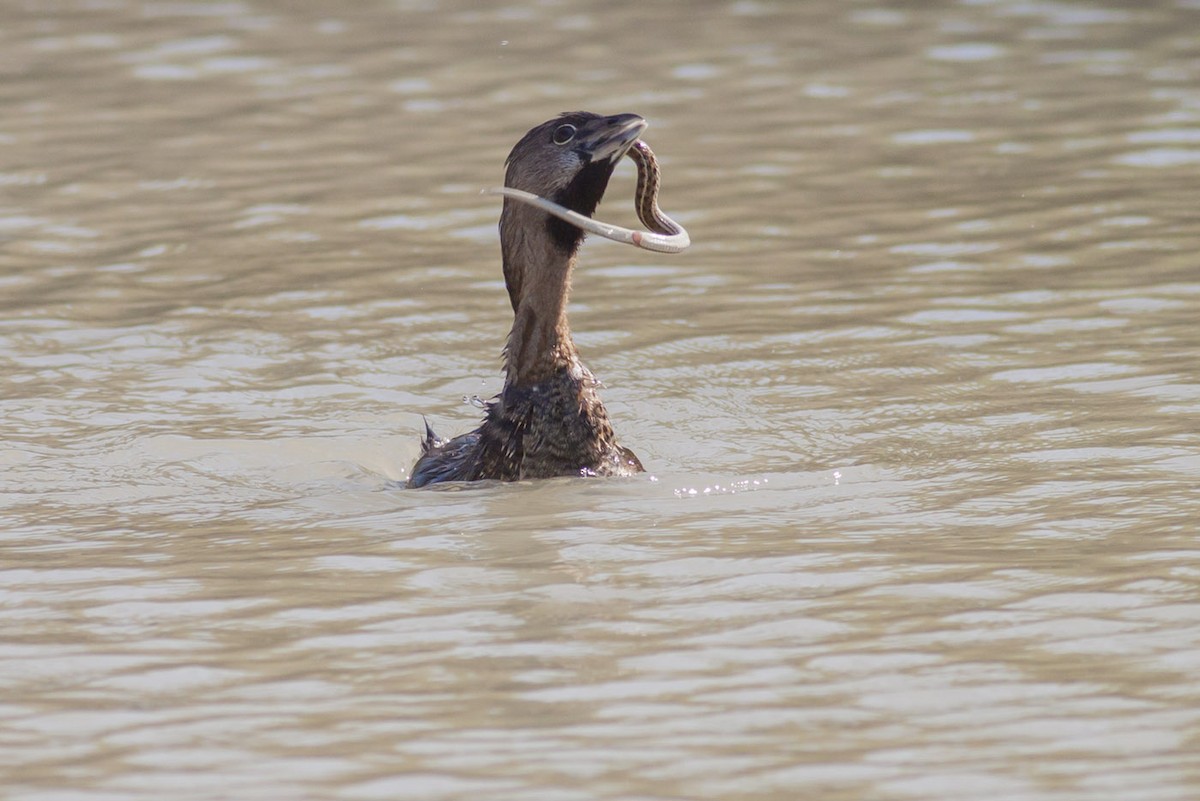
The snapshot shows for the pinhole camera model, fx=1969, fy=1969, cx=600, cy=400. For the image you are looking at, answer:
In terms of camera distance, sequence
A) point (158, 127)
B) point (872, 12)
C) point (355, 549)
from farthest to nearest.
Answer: point (872, 12)
point (158, 127)
point (355, 549)

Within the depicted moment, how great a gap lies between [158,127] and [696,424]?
21.4 feet

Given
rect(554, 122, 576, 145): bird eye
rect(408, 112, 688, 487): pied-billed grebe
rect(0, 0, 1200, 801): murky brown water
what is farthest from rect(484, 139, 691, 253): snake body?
rect(0, 0, 1200, 801): murky brown water

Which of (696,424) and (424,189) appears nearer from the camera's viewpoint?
(696,424)

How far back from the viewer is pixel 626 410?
28.3 feet

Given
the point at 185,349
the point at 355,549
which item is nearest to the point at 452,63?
the point at 185,349

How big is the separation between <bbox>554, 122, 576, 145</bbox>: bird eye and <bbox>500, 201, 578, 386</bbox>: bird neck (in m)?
0.29

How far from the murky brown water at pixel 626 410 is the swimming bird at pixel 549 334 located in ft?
0.56

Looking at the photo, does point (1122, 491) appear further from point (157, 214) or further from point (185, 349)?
point (157, 214)

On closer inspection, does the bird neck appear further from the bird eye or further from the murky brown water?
the murky brown water

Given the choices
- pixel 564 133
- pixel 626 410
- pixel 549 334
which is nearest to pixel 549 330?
pixel 549 334

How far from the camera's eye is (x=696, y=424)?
27.5ft

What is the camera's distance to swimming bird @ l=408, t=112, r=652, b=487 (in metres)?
7.22

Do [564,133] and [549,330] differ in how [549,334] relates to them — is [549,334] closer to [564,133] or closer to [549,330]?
[549,330]

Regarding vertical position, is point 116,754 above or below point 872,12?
below
